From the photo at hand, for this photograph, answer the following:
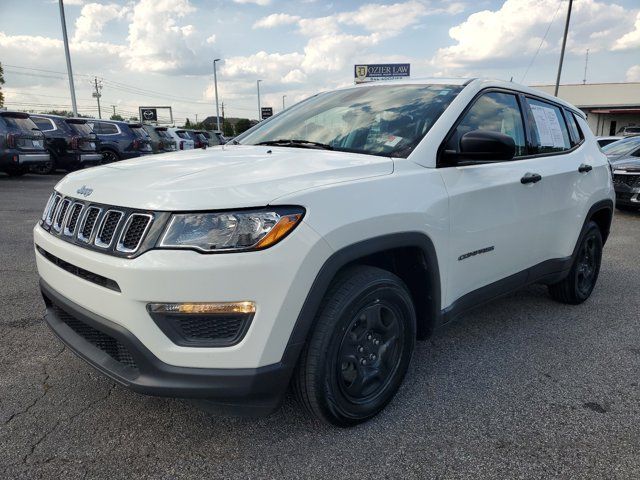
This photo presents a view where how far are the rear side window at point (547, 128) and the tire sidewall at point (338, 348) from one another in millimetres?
1832

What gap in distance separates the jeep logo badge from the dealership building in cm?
4724

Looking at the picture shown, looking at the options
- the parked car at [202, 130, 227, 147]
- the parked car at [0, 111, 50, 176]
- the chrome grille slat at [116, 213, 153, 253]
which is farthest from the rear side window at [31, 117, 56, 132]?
the chrome grille slat at [116, 213, 153, 253]

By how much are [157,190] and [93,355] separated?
2.70ft

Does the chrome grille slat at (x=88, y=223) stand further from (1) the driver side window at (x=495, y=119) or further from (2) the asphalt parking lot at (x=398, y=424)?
(1) the driver side window at (x=495, y=119)

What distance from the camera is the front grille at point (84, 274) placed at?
6.72 feet

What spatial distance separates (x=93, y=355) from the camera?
2285 millimetres

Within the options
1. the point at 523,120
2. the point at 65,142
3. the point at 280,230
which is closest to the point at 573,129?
the point at 523,120

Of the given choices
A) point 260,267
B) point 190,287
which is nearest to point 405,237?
point 260,267

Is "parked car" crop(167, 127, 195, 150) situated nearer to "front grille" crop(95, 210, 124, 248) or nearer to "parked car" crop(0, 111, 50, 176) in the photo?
"parked car" crop(0, 111, 50, 176)

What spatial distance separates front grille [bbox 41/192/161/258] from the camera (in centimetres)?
198

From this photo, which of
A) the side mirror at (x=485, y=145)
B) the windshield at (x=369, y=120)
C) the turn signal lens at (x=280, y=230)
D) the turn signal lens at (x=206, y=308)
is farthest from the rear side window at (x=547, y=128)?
the turn signal lens at (x=206, y=308)

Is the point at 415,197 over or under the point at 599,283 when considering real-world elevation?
over

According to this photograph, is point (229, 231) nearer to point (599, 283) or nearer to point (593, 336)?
point (593, 336)

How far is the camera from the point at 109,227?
2135mm
